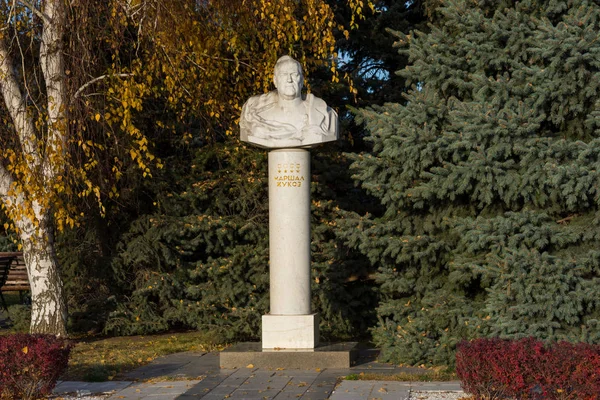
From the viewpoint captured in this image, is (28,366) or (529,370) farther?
(28,366)

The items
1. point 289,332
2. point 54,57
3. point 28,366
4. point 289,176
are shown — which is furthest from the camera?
point 54,57

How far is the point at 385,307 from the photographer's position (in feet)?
31.2

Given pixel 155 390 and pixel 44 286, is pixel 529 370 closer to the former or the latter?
pixel 155 390

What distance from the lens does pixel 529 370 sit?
6.37 metres

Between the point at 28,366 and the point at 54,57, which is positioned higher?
the point at 54,57

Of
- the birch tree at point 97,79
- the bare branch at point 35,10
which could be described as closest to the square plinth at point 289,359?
the birch tree at point 97,79

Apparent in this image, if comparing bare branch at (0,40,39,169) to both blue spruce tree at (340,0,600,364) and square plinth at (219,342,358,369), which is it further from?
blue spruce tree at (340,0,600,364)

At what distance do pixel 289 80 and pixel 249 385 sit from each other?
315 centimetres

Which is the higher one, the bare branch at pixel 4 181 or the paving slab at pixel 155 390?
the bare branch at pixel 4 181

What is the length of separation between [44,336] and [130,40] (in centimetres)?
531

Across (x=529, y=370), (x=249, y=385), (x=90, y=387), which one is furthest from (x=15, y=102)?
(x=529, y=370)

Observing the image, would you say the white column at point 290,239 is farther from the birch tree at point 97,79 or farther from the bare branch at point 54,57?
the bare branch at point 54,57

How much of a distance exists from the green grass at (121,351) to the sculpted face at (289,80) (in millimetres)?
3232

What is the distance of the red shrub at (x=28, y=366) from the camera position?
271 inches
